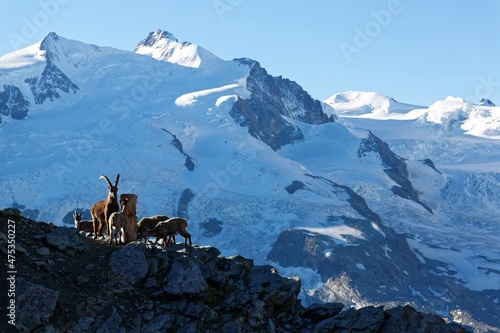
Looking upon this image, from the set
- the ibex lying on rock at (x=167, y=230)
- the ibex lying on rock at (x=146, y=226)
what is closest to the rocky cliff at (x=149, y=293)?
the ibex lying on rock at (x=167, y=230)

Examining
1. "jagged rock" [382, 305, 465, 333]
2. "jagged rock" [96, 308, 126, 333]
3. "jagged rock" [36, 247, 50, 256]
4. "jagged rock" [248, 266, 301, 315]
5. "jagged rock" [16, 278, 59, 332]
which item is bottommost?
"jagged rock" [382, 305, 465, 333]

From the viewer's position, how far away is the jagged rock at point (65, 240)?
112 feet

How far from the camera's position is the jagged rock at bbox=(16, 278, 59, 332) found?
29.5 meters

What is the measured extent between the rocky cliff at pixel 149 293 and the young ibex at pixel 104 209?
1942mm

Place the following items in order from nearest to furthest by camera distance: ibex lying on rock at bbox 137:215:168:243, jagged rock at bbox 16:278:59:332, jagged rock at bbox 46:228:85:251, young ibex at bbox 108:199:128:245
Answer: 1. jagged rock at bbox 16:278:59:332
2. jagged rock at bbox 46:228:85:251
3. young ibex at bbox 108:199:128:245
4. ibex lying on rock at bbox 137:215:168:243

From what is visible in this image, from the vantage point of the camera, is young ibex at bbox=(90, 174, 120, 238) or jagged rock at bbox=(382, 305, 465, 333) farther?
young ibex at bbox=(90, 174, 120, 238)

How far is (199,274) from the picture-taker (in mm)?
34281

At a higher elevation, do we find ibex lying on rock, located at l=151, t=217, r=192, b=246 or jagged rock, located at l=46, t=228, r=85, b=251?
jagged rock, located at l=46, t=228, r=85, b=251

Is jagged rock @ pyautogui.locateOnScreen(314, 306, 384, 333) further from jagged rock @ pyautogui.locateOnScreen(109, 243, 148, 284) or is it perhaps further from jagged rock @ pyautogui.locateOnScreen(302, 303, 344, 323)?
jagged rock @ pyautogui.locateOnScreen(109, 243, 148, 284)

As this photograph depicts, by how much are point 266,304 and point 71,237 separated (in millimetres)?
8899

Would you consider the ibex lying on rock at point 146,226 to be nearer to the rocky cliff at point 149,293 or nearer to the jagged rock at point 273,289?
the rocky cliff at point 149,293

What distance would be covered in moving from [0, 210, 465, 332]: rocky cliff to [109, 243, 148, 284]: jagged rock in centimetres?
4

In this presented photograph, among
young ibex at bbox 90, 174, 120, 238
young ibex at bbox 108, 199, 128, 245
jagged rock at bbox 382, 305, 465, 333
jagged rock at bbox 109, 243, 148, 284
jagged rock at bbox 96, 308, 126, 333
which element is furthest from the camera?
young ibex at bbox 90, 174, 120, 238

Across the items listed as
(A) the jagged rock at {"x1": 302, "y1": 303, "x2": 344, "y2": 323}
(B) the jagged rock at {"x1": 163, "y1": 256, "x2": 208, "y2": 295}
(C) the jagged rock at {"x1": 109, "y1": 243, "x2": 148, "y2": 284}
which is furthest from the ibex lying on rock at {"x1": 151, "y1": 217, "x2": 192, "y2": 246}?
(A) the jagged rock at {"x1": 302, "y1": 303, "x2": 344, "y2": 323}
